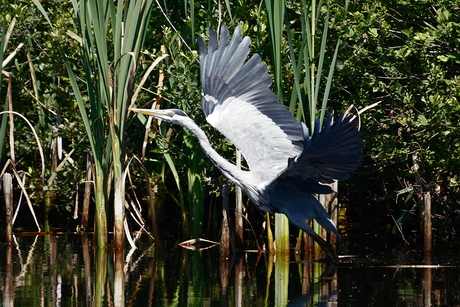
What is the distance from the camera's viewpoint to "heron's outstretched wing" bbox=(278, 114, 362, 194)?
17.9 ft

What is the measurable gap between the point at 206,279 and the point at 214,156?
3.43 ft

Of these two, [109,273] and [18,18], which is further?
[18,18]

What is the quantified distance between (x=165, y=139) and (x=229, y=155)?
0.70 m

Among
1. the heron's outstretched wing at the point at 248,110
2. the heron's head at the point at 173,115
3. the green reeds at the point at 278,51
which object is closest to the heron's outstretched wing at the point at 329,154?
the heron's outstretched wing at the point at 248,110

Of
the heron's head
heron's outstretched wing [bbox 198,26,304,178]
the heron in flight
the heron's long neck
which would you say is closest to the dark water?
the heron in flight

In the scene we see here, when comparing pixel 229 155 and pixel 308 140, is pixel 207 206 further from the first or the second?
pixel 308 140

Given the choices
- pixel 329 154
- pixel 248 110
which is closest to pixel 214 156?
pixel 248 110

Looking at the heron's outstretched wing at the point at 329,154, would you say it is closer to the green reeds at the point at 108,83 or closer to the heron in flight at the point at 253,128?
the heron in flight at the point at 253,128

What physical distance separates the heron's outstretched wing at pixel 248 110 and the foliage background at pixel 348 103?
58 cm

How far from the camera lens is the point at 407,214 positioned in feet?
28.2

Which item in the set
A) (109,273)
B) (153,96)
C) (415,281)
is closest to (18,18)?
(153,96)

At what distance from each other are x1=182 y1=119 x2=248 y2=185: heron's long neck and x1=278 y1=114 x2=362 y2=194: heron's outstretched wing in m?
0.53

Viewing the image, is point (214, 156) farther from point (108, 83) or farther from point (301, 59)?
point (108, 83)

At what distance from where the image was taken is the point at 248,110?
693 cm
